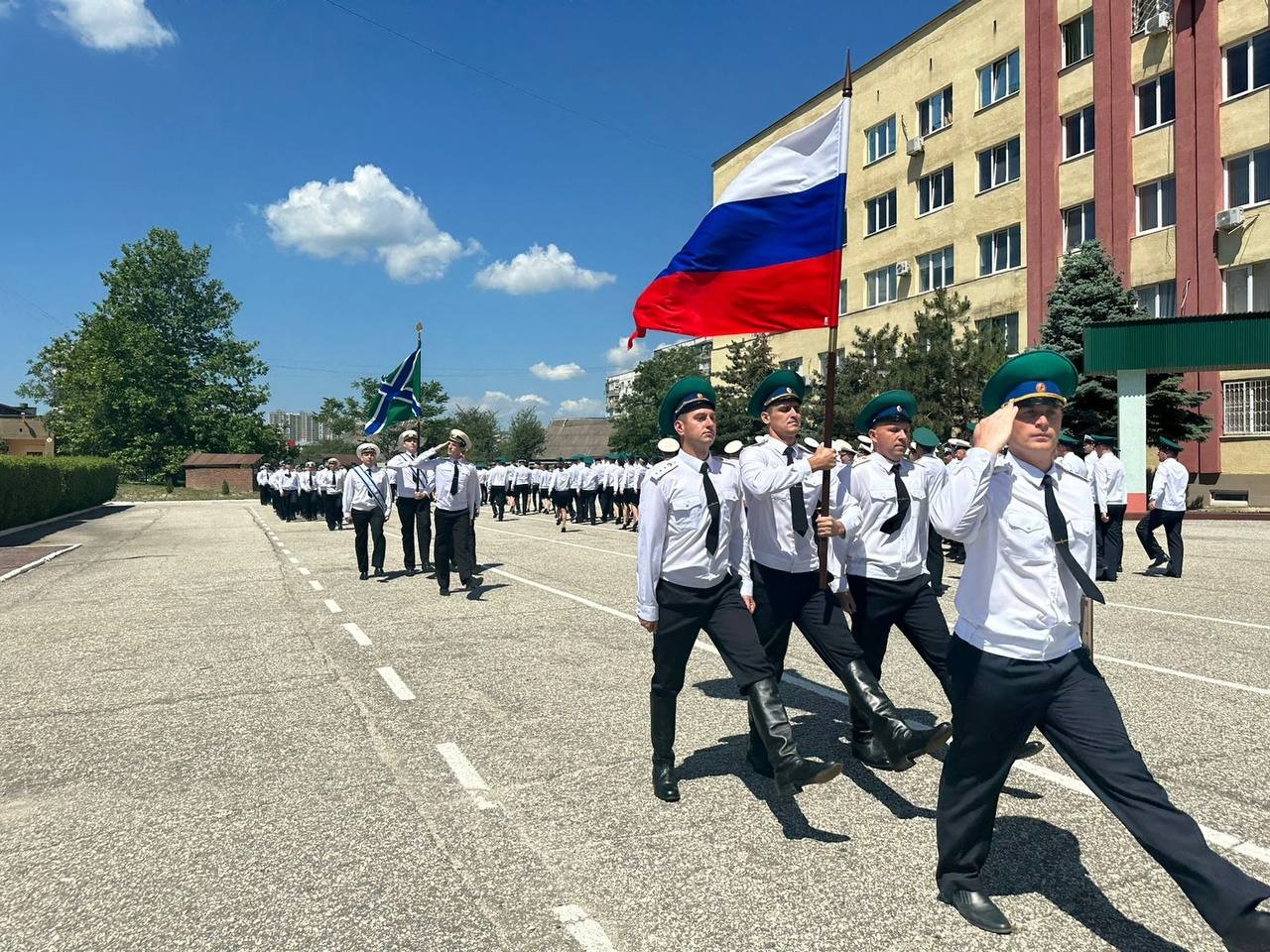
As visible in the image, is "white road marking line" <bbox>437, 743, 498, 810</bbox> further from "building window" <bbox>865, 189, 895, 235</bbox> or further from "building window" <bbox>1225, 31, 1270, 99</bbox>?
"building window" <bbox>865, 189, 895, 235</bbox>

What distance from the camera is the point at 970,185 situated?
113 ft

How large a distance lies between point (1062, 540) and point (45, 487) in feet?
115

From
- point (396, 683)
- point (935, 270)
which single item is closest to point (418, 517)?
point (396, 683)

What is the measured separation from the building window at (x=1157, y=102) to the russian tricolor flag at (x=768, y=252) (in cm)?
2788

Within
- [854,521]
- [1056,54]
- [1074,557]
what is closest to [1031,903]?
[1074,557]

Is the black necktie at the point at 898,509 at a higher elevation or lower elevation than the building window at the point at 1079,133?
lower

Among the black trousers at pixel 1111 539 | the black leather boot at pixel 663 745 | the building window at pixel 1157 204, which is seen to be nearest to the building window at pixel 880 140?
the building window at pixel 1157 204

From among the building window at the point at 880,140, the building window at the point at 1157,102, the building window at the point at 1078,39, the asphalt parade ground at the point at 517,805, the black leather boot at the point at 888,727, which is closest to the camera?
the asphalt parade ground at the point at 517,805

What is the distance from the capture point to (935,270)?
3638cm

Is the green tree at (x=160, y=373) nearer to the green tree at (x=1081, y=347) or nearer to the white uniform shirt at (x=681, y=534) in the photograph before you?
the green tree at (x=1081, y=347)

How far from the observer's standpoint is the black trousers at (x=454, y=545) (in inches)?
463

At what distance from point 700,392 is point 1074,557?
6.62 feet

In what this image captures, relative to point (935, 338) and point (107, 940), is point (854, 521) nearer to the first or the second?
point (107, 940)

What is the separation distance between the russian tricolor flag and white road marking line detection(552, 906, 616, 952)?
3.15 meters
